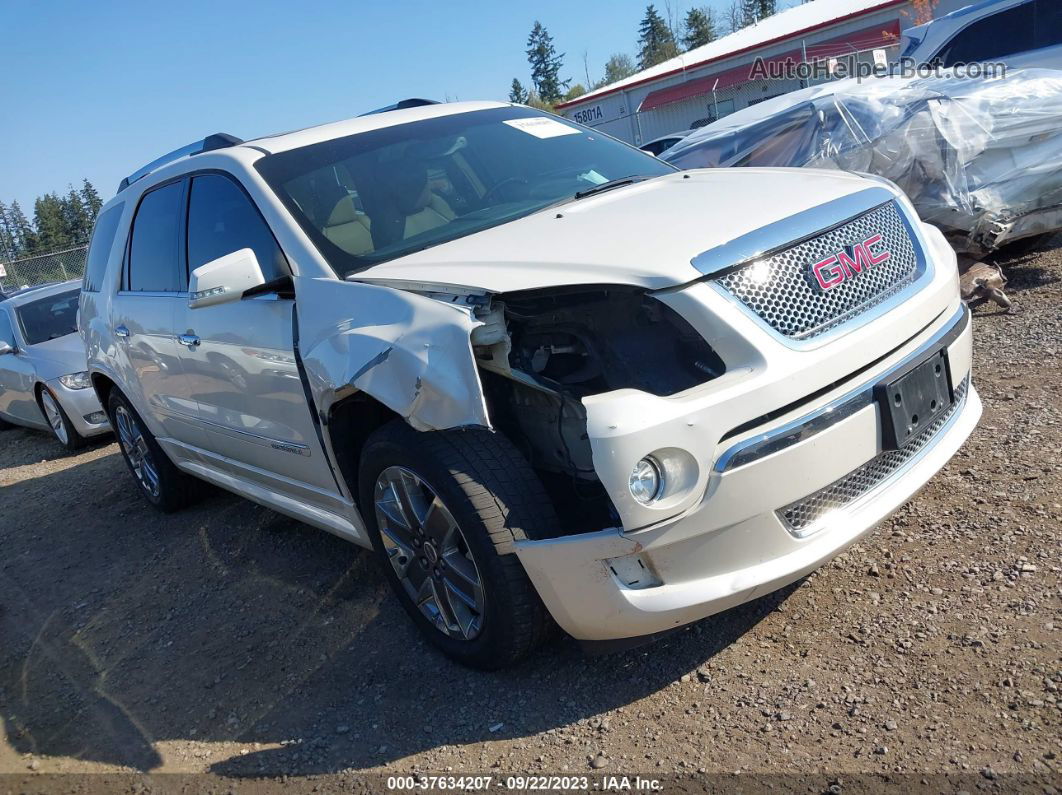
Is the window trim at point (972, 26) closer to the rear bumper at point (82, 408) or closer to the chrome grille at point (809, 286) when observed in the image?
the chrome grille at point (809, 286)

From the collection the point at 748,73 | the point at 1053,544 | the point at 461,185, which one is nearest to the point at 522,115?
the point at 461,185

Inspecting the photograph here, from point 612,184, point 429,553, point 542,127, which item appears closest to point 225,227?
point 542,127

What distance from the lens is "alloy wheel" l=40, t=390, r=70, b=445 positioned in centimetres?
869

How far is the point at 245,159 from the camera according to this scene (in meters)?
3.81

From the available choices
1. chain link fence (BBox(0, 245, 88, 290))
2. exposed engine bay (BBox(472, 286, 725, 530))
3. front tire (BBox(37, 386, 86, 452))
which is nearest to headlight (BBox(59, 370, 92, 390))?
front tire (BBox(37, 386, 86, 452))

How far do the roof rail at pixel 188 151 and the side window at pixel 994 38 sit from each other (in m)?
8.33

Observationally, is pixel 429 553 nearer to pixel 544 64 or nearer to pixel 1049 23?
pixel 1049 23

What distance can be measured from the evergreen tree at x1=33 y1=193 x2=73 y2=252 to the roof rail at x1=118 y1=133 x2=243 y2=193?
65.3 meters

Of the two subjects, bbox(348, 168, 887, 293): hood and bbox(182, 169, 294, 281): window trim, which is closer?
bbox(348, 168, 887, 293): hood

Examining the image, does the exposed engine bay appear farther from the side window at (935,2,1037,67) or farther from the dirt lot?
the side window at (935,2,1037,67)

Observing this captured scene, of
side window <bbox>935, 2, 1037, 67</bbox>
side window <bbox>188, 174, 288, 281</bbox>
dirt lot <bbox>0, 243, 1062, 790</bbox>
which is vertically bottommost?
dirt lot <bbox>0, 243, 1062, 790</bbox>

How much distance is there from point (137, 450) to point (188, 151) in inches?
81.1

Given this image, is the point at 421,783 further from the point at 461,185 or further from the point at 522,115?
the point at 522,115

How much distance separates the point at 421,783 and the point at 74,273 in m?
27.8
